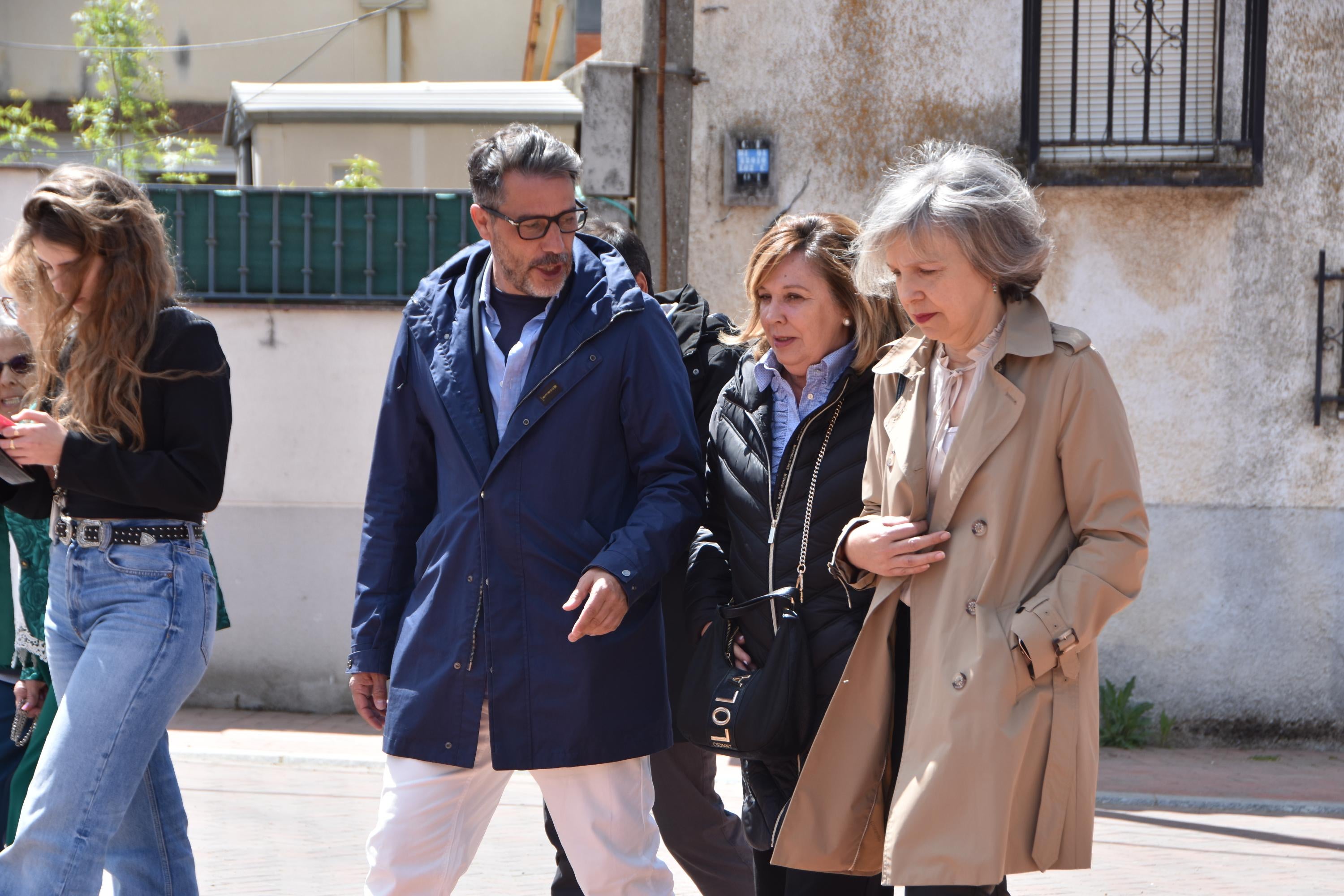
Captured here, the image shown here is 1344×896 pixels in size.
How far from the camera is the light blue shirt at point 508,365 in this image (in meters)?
3.01

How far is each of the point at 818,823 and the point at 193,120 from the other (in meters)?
17.4

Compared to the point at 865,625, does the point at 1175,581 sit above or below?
below

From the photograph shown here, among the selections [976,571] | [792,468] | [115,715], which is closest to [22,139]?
[115,715]

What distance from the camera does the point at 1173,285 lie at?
730 cm

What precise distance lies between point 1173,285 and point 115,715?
5932mm

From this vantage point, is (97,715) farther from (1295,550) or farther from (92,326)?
(1295,550)

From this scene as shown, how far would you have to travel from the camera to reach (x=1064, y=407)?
2625 millimetres

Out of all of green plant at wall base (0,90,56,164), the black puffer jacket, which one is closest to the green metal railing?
green plant at wall base (0,90,56,164)

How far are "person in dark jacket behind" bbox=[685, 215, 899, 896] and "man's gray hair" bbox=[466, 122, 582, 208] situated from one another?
51 cm

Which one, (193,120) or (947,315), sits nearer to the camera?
(947,315)

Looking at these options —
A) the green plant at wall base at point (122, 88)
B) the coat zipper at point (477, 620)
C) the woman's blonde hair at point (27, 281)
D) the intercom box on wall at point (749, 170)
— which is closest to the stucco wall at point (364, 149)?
the green plant at wall base at point (122, 88)

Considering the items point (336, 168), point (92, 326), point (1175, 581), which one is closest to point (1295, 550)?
point (1175, 581)

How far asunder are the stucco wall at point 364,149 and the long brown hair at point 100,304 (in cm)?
752

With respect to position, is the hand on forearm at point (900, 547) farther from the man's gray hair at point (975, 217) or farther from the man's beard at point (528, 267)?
the man's beard at point (528, 267)
